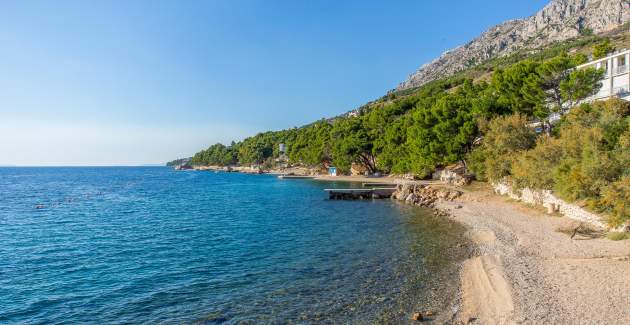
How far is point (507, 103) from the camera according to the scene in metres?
44.9

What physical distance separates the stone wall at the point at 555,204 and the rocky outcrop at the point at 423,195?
235 inches

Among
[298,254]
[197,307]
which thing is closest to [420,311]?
[197,307]

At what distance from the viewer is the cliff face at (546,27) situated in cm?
12812

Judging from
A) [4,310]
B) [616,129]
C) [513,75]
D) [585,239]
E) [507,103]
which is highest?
[513,75]

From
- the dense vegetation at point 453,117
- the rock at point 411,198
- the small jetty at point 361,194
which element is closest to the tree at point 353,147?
the dense vegetation at point 453,117

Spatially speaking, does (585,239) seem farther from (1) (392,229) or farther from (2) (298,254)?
(2) (298,254)

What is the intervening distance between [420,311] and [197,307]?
7812 millimetres

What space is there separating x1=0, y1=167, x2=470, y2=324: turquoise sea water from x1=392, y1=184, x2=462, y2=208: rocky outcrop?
7.49 metres

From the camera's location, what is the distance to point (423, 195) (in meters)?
43.8

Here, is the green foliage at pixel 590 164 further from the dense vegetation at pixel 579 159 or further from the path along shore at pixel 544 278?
the path along shore at pixel 544 278

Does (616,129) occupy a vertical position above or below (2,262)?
above

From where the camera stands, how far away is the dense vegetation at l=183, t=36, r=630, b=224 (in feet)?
65.0

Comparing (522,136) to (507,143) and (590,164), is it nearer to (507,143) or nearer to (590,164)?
(507,143)

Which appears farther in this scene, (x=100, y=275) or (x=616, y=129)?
(x=616, y=129)
